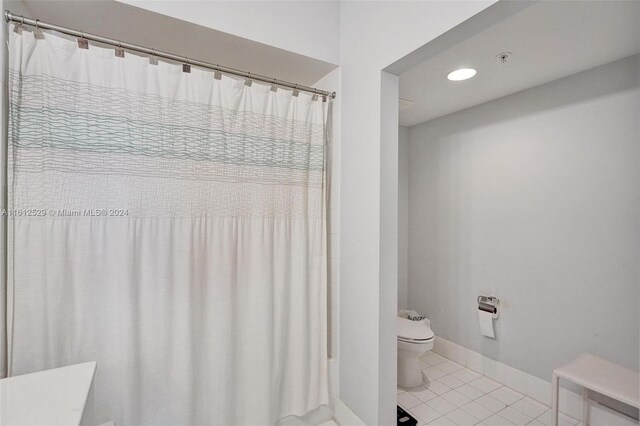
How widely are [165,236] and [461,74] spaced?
6.71ft

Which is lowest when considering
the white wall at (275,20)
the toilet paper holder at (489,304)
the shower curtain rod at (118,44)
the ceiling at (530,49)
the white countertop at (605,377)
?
the white countertop at (605,377)

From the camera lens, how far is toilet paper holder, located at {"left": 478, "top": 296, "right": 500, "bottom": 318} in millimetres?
2416

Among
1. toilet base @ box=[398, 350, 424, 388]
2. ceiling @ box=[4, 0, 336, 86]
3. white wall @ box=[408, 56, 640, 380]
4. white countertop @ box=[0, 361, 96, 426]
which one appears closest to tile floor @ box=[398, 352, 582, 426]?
toilet base @ box=[398, 350, 424, 388]

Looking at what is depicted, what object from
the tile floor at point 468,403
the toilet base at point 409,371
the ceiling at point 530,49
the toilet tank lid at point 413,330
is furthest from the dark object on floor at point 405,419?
the ceiling at point 530,49

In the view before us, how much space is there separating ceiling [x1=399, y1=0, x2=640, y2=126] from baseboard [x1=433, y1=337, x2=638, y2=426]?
83.3 inches

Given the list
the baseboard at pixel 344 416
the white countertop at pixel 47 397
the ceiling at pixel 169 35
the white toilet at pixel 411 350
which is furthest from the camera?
the white toilet at pixel 411 350

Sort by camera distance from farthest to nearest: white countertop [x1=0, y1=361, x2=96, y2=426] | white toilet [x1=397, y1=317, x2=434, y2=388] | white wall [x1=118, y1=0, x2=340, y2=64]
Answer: white toilet [x1=397, y1=317, x2=434, y2=388] → white wall [x1=118, y1=0, x2=340, y2=64] → white countertop [x1=0, y1=361, x2=96, y2=426]

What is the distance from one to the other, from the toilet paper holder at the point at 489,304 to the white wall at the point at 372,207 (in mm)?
1248

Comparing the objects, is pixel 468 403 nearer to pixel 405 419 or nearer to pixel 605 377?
pixel 405 419

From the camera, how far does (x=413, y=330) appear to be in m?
2.39

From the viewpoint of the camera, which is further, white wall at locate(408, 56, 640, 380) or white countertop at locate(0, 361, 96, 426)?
white wall at locate(408, 56, 640, 380)

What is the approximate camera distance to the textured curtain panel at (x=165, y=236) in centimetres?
125

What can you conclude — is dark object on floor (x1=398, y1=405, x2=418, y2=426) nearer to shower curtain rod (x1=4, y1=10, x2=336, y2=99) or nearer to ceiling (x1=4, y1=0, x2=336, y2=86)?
shower curtain rod (x1=4, y1=10, x2=336, y2=99)

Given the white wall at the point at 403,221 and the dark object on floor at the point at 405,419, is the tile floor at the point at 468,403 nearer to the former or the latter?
the dark object on floor at the point at 405,419
